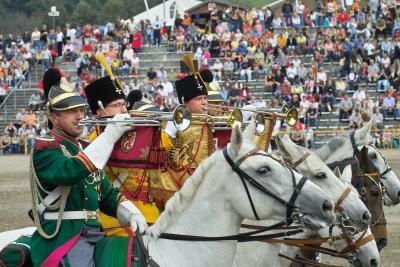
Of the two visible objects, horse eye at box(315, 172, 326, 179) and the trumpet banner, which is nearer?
horse eye at box(315, 172, 326, 179)

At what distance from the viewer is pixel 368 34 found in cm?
4078

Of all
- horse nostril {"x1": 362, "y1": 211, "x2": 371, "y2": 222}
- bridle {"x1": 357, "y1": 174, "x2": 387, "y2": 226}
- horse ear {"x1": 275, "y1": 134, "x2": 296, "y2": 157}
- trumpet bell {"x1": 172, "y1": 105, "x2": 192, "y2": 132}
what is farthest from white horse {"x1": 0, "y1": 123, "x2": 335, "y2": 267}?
bridle {"x1": 357, "y1": 174, "x2": 387, "y2": 226}

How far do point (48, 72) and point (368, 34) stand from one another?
35.1m

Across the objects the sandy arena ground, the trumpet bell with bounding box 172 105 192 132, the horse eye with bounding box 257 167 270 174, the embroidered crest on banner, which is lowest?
the sandy arena ground

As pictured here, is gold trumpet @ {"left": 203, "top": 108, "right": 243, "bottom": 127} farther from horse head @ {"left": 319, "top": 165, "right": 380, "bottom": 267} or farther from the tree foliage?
the tree foliage

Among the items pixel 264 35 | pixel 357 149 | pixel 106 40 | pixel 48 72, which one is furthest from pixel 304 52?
pixel 48 72

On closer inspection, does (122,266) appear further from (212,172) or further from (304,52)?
(304,52)

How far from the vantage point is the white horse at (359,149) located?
927 centimetres

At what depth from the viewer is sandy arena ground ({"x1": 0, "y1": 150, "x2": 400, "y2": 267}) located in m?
13.2

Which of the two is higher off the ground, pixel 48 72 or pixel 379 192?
pixel 48 72

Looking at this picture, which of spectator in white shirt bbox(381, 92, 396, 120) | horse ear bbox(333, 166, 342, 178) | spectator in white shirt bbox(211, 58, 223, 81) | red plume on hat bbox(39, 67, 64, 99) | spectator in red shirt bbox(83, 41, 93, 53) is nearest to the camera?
red plume on hat bbox(39, 67, 64, 99)

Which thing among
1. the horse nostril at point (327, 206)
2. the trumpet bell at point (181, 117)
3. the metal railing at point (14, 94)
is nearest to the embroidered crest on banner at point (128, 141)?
the trumpet bell at point (181, 117)

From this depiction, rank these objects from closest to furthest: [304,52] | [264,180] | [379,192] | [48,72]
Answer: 1. [264,180]
2. [48,72]
3. [379,192]
4. [304,52]

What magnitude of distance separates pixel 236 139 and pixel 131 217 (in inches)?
45.6
